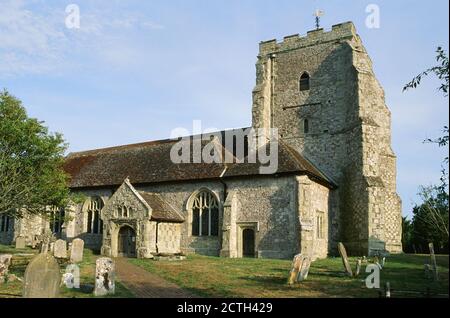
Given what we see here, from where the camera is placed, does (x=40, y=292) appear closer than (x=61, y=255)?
Yes

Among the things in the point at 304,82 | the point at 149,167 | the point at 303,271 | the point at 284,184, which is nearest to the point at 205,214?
the point at 284,184

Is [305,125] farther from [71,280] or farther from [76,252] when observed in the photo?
[71,280]

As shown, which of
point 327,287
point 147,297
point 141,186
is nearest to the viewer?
point 147,297

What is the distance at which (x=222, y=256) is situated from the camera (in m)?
27.3

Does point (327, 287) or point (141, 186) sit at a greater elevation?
point (141, 186)

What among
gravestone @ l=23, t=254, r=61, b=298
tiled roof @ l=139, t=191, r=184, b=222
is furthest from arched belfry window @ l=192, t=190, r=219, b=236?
gravestone @ l=23, t=254, r=61, b=298

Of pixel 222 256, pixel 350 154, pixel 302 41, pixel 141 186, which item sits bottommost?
pixel 222 256

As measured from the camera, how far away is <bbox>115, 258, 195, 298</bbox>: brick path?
44.0 ft

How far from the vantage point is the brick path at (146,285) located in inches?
528

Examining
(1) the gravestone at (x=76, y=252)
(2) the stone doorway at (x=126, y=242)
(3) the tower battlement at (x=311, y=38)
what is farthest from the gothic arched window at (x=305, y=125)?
(1) the gravestone at (x=76, y=252)

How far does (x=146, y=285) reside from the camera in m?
15.4
